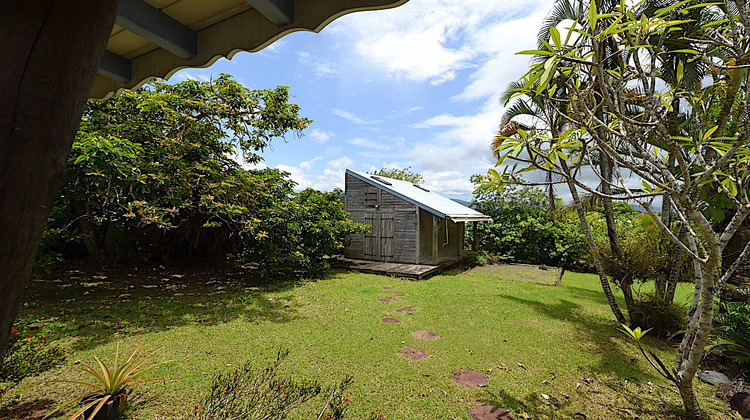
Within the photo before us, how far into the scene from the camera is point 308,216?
10.2 meters

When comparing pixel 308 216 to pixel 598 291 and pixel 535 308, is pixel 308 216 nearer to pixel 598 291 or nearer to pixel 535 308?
pixel 535 308

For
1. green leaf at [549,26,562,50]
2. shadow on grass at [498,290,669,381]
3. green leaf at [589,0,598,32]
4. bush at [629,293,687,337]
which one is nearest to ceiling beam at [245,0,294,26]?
green leaf at [549,26,562,50]

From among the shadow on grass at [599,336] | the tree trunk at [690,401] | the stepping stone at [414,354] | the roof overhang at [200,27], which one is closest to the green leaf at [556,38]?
the roof overhang at [200,27]

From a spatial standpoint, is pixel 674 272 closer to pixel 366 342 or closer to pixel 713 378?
pixel 713 378

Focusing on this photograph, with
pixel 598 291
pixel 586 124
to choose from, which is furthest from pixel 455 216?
pixel 586 124

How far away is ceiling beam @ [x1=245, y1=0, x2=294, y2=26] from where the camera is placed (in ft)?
5.20

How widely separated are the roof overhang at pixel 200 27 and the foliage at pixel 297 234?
4899 millimetres

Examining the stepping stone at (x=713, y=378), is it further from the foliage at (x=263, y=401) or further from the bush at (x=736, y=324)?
the foliage at (x=263, y=401)

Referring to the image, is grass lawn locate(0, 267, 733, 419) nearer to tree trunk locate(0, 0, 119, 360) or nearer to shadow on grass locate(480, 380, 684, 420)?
shadow on grass locate(480, 380, 684, 420)

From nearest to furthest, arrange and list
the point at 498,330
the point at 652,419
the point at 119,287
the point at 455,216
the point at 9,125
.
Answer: the point at 9,125, the point at 652,419, the point at 498,330, the point at 119,287, the point at 455,216

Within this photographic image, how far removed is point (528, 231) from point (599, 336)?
907 cm

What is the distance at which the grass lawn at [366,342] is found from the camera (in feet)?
11.1

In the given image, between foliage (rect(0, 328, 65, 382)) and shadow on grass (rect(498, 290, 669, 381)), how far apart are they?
639 centimetres

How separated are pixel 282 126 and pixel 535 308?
715 centimetres
